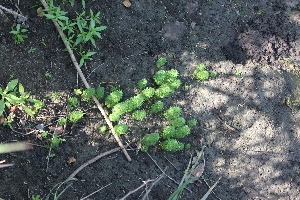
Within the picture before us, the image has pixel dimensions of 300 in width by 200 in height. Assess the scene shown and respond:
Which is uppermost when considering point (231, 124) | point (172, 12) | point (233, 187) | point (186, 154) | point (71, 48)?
point (172, 12)

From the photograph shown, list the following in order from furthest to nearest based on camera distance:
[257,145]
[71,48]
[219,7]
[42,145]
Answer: [219,7] → [257,145] → [71,48] → [42,145]

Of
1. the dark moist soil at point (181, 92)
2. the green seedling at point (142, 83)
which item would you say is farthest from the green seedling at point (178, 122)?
the green seedling at point (142, 83)

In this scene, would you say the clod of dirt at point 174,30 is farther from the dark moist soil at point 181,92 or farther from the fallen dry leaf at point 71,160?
the fallen dry leaf at point 71,160

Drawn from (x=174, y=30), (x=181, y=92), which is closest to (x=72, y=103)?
(x=181, y=92)

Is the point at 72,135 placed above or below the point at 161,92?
below

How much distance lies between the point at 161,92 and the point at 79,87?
1.17 m

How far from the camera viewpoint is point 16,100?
3.98 meters

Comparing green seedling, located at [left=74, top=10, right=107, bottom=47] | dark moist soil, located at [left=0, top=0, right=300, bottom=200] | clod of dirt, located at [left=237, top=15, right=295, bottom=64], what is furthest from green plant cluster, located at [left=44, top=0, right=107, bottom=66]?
clod of dirt, located at [left=237, top=15, right=295, bottom=64]

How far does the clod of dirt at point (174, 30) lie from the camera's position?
501cm

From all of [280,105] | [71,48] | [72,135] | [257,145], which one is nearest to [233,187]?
[257,145]

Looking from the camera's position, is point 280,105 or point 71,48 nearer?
point 71,48

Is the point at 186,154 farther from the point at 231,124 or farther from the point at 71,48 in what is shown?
the point at 71,48

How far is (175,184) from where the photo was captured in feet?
14.8

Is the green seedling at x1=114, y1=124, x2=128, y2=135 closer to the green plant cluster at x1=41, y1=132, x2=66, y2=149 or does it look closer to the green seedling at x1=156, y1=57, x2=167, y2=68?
the green plant cluster at x1=41, y1=132, x2=66, y2=149
